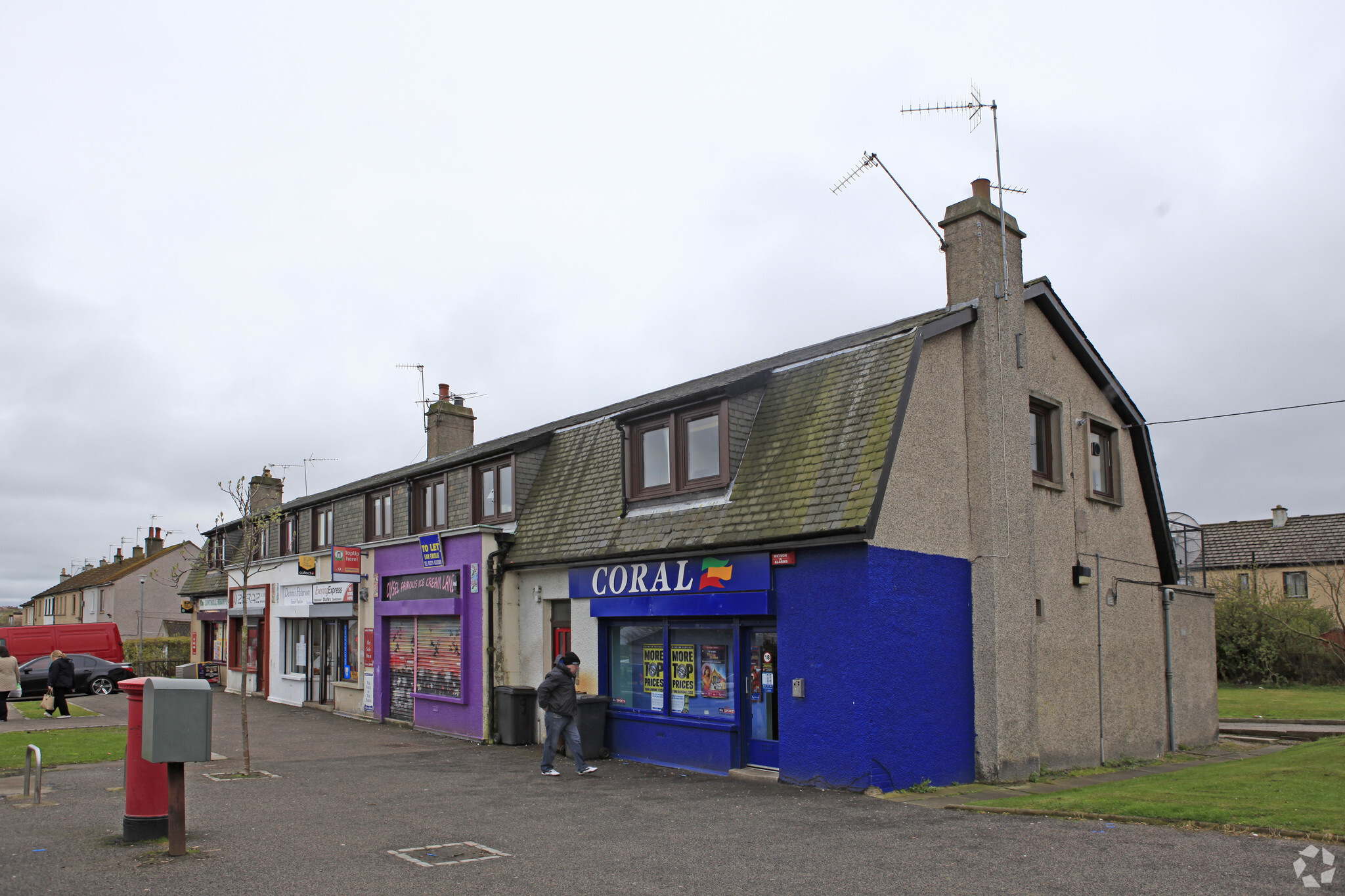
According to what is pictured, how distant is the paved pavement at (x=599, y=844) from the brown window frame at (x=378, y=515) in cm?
1073

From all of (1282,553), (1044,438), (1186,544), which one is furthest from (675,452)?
(1282,553)

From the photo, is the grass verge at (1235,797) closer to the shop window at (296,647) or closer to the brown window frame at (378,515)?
the brown window frame at (378,515)

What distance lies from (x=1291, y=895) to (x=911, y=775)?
564cm

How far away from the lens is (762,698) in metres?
13.3

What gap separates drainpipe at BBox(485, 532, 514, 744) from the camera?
17516mm

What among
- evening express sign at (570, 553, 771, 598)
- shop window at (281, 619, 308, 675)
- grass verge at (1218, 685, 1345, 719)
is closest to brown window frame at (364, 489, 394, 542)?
shop window at (281, 619, 308, 675)

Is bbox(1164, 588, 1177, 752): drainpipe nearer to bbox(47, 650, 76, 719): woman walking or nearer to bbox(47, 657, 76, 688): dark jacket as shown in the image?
bbox(47, 650, 76, 719): woman walking

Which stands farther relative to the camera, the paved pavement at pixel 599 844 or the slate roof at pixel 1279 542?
the slate roof at pixel 1279 542

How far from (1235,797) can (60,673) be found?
77.9ft

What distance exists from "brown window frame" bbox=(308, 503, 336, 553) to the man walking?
45.2 ft

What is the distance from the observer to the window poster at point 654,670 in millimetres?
14824

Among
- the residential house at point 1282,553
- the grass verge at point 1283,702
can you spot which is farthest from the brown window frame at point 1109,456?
the residential house at point 1282,553

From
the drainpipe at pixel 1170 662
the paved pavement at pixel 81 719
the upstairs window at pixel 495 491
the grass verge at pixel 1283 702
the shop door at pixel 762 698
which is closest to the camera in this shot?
the shop door at pixel 762 698

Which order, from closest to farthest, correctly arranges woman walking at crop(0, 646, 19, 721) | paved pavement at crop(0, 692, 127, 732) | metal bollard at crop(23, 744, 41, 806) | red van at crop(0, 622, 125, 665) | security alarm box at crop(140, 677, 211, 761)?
security alarm box at crop(140, 677, 211, 761) < metal bollard at crop(23, 744, 41, 806) < paved pavement at crop(0, 692, 127, 732) < woman walking at crop(0, 646, 19, 721) < red van at crop(0, 622, 125, 665)
